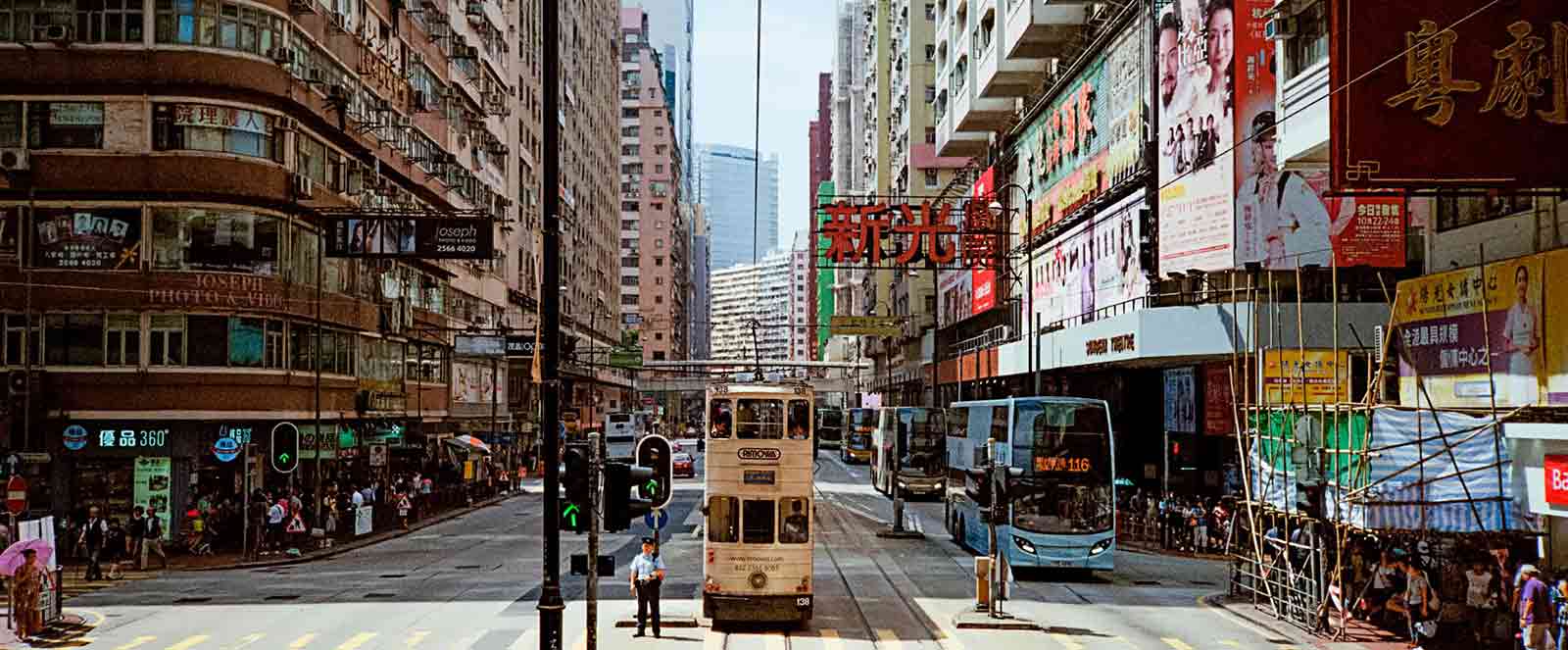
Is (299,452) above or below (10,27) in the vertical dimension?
below

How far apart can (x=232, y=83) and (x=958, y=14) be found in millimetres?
47556

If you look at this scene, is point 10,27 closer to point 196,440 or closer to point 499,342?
point 196,440

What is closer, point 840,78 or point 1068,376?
point 1068,376

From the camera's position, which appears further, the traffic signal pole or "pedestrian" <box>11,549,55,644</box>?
"pedestrian" <box>11,549,55,644</box>

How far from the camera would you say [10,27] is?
127 feet

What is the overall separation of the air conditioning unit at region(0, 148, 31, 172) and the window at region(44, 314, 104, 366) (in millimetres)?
3952

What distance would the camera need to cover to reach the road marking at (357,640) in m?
22.6

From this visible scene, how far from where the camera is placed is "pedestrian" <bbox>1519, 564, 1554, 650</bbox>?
20.3 meters

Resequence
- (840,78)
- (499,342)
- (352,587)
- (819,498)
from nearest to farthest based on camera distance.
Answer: (352,587) < (499,342) < (819,498) < (840,78)

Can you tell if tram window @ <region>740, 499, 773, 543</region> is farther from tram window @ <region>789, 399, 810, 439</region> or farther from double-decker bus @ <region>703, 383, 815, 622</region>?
tram window @ <region>789, 399, 810, 439</region>

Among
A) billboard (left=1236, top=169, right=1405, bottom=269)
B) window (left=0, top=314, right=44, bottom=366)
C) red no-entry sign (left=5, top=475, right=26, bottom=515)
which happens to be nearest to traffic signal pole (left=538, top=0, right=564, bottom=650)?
red no-entry sign (left=5, top=475, right=26, bottom=515)

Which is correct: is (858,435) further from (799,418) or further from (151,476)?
(799,418)

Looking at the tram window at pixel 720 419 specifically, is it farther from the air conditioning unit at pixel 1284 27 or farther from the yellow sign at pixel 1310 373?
the yellow sign at pixel 1310 373

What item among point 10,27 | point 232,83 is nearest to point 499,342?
point 232,83
